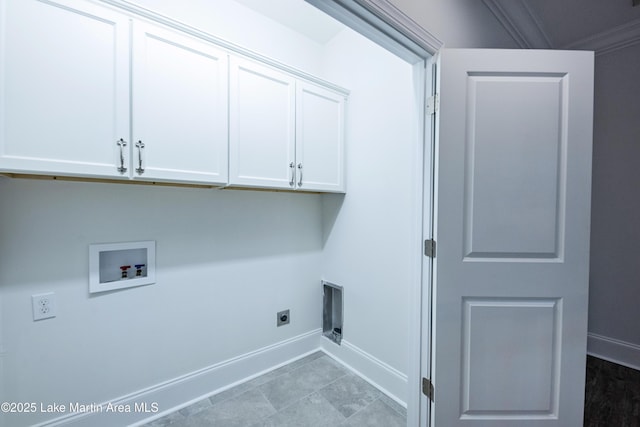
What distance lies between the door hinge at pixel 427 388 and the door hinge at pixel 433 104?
1.35 m

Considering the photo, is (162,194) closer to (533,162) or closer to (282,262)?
(282,262)

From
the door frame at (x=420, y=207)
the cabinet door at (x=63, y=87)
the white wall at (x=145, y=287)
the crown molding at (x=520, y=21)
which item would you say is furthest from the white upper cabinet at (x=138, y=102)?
the crown molding at (x=520, y=21)

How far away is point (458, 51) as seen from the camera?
50.3 inches

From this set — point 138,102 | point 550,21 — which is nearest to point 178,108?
point 138,102

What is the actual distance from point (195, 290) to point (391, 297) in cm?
139

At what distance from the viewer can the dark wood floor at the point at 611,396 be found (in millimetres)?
1637

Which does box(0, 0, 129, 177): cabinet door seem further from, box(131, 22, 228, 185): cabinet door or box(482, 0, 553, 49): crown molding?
box(482, 0, 553, 49): crown molding

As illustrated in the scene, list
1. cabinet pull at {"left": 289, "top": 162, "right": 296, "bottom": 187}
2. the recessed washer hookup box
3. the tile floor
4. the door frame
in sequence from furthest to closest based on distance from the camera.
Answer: cabinet pull at {"left": 289, "top": 162, "right": 296, "bottom": 187}
the tile floor
the recessed washer hookup box
the door frame

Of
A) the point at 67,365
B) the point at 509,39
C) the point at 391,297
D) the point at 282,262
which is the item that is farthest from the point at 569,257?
the point at 67,365

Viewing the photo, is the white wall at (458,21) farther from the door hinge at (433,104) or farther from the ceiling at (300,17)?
the ceiling at (300,17)

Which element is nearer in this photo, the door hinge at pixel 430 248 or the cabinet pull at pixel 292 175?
the door hinge at pixel 430 248

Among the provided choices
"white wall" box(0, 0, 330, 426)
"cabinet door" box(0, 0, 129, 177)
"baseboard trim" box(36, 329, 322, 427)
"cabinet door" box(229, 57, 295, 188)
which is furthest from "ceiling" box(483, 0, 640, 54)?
"baseboard trim" box(36, 329, 322, 427)

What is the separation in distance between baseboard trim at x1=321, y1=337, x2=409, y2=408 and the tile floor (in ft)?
0.16

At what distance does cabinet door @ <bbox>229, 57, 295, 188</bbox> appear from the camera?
176 cm
